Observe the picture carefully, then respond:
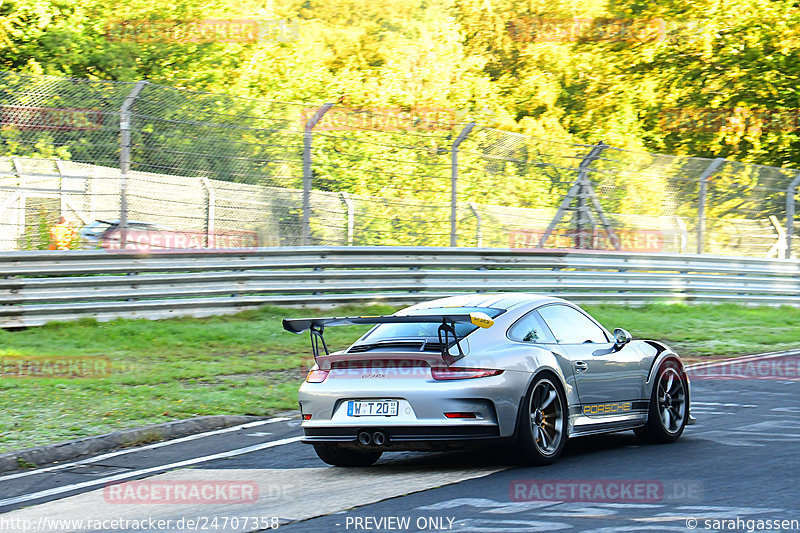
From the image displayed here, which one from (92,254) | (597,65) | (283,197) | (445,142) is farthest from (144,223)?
(597,65)

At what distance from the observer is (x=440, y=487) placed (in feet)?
22.2

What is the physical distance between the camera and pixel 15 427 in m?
8.75

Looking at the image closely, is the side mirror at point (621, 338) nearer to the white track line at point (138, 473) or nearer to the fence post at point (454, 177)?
the white track line at point (138, 473)

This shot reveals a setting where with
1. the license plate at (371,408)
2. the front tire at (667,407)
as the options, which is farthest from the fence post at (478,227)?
the license plate at (371,408)

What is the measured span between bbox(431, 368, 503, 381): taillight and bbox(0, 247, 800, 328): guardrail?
26.4ft

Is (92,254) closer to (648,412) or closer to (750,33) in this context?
(648,412)

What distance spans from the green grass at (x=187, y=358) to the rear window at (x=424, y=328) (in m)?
2.36

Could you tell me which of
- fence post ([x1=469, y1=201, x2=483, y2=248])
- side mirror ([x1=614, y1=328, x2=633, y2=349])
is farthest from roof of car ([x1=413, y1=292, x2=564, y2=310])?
fence post ([x1=469, y1=201, x2=483, y2=248])

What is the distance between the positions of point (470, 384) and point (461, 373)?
11 centimetres

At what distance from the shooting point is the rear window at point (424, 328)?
761 centimetres

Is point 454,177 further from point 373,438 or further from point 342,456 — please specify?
point 373,438

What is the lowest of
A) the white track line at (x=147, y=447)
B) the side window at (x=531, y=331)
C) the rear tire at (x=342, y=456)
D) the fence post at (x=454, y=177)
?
the white track line at (x=147, y=447)

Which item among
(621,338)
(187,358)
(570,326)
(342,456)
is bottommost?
(342,456)

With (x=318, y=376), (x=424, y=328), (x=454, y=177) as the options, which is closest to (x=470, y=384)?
(x=424, y=328)
